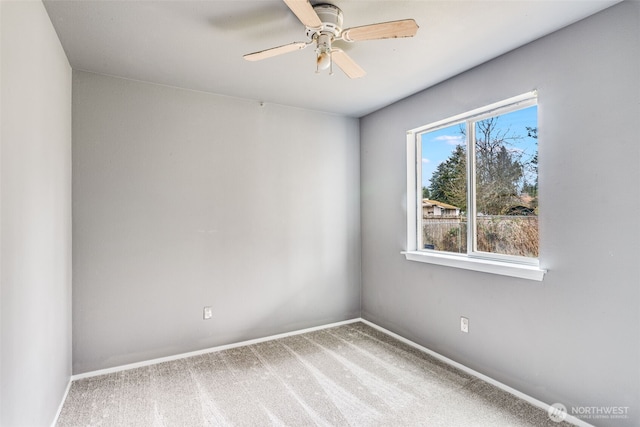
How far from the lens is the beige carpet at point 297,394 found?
2080 mm

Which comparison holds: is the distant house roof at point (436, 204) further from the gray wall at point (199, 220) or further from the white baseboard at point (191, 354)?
the white baseboard at point (191, 354)

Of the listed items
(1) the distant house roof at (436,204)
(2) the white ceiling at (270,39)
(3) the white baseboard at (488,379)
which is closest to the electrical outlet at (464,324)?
(3) the white baseboard at (488,379)

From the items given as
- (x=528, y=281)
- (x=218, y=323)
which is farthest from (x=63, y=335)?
(x=528, y=281)

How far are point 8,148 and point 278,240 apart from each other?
7.71 feet

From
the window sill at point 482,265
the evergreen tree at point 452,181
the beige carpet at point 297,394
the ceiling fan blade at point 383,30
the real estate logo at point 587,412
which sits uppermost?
the ceiling fan blade at point 383,30

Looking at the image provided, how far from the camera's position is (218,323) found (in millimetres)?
3133

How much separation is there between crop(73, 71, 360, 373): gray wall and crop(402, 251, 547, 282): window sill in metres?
1.05

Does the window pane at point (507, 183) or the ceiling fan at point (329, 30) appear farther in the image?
the window pane at point (507, 183)

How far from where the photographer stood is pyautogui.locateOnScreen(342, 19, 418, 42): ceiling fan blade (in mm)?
1639

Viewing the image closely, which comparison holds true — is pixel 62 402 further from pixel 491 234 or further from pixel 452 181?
pixel 452 181

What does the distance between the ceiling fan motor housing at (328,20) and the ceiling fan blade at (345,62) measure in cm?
11

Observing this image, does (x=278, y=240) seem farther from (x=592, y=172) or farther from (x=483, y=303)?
(x=592, y=172)

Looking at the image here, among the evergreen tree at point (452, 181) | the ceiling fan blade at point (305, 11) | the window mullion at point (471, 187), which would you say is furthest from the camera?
the evergreen tree at point (452, 181)

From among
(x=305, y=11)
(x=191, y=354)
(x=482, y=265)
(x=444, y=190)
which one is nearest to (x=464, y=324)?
(x=482, y=265)
